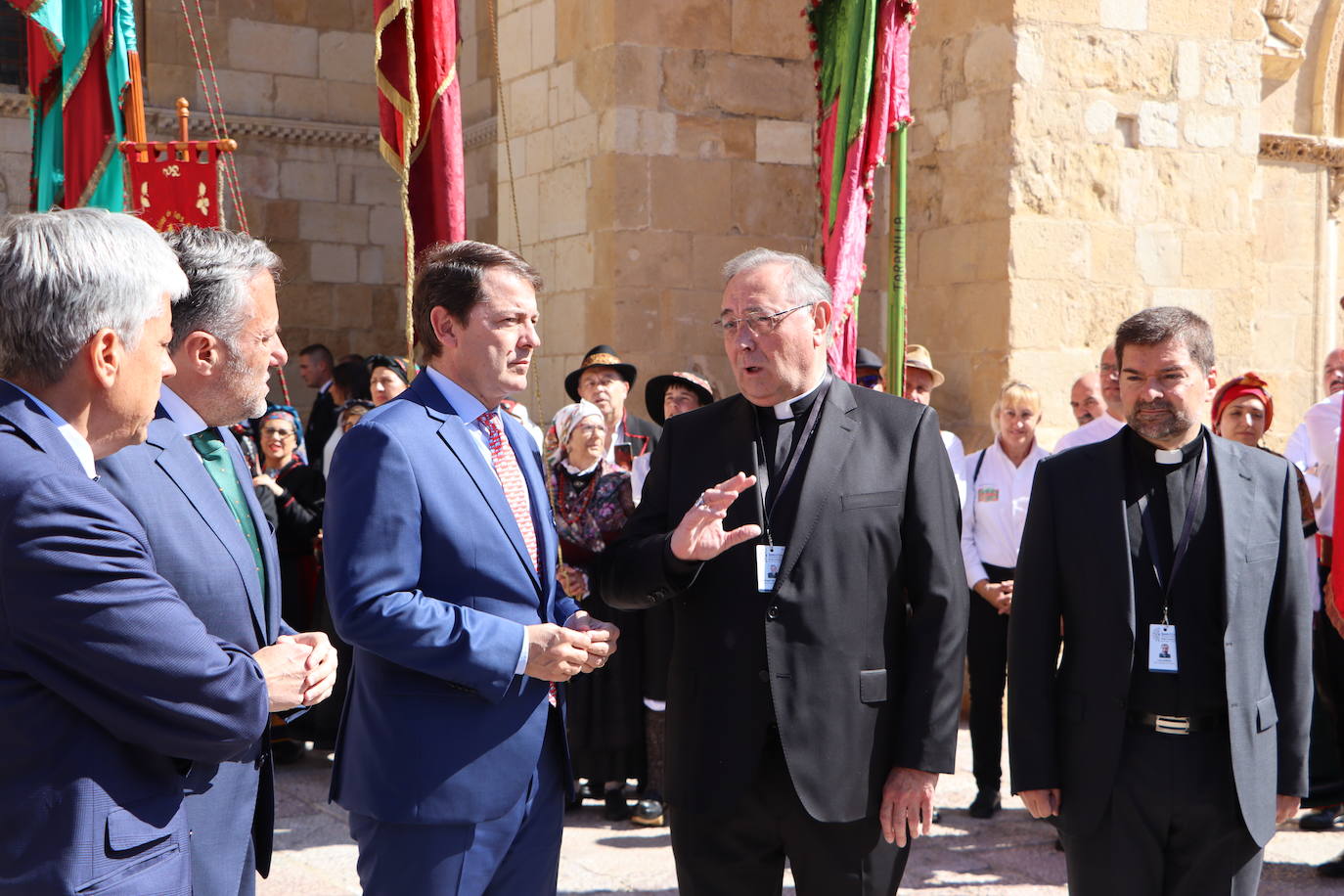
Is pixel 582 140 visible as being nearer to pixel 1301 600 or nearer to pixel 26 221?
pixel 1301 600

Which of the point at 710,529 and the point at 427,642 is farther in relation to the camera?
the point at 710,529

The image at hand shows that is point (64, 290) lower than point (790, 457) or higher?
higher

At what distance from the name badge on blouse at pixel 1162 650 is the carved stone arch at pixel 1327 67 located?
7.36 m

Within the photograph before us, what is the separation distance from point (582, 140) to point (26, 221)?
5840 millimetres

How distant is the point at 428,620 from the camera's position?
8.38 ft

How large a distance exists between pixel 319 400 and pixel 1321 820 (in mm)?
6889

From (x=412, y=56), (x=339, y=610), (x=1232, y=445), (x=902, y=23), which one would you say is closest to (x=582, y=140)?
(x=902, y=23)

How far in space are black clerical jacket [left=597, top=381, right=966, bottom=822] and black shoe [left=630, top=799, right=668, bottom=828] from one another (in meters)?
2.58

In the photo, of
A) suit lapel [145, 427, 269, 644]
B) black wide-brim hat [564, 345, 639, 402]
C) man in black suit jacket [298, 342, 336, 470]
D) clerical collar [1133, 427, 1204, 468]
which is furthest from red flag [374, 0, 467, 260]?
man in black suit jacket [298, 342, 336, 470]

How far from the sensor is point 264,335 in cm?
266

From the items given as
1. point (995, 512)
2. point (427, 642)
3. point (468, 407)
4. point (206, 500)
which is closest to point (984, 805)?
point (995, 512)

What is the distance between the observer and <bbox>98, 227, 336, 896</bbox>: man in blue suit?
226cm

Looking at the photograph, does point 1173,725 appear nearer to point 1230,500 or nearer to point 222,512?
point 1230,500

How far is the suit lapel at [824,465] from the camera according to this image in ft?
10.1
